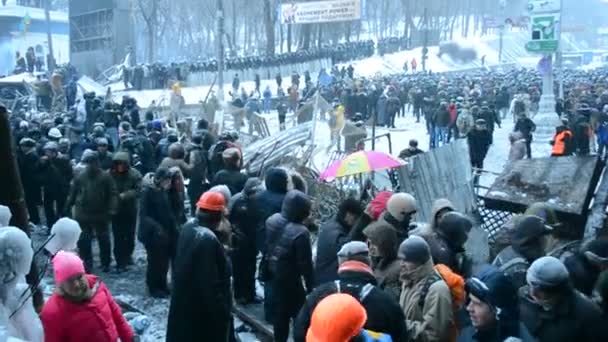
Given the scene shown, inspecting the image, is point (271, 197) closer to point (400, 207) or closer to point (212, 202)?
point (400, 207)

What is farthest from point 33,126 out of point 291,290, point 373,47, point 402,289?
point 373,47

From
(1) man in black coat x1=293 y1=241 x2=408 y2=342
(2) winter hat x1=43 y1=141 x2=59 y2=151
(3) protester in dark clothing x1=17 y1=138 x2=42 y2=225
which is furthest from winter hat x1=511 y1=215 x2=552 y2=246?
(3) protester in dark clothing x1=17 y1=138 x2=42 y2=225

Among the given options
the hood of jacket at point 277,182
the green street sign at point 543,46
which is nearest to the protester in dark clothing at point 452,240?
the hood of jacket at point 277,182

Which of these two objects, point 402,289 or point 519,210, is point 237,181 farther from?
point 402,289

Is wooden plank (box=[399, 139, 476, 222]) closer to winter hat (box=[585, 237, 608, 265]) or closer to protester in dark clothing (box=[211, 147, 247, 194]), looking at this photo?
protester in dark clothing (box=[211, 147, 247, 194])

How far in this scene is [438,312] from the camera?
4422 mm

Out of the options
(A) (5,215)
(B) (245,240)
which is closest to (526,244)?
(A) (5,215)

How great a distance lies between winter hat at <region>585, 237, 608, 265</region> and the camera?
4906 mm

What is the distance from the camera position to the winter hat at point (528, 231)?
5129 mm

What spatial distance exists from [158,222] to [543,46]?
14423mm

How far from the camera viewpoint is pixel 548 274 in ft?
13.3

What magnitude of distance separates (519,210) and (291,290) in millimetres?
3354

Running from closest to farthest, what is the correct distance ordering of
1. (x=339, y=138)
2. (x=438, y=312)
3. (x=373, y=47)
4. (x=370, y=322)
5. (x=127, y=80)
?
(x=370, y=322) < (x=438, y=312) < (x=339, y=138) < (x=127, y=80) < (x=373, y=47)

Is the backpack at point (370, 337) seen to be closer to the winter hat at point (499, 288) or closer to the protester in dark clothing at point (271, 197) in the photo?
the winter hat at point (499, 288)
